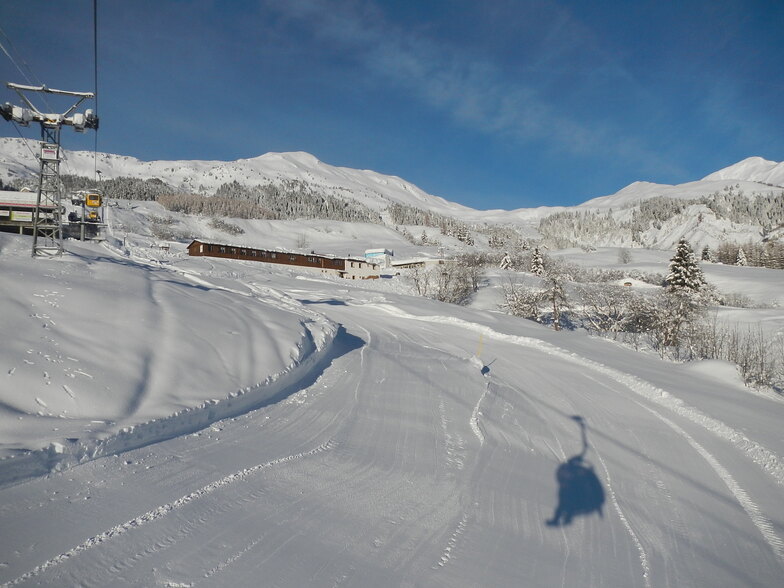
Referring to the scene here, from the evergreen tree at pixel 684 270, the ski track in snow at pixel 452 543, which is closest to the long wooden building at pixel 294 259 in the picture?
the evergreen tree at pixel 684 270

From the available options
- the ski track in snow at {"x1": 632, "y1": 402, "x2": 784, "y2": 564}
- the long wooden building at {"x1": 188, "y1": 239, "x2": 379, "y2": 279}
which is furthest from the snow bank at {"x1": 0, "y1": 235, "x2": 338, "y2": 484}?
the long wooden building at {"x1": 188, "y1": 239, "x2": 379, "y2": 279}

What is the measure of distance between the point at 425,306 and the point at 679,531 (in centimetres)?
2155

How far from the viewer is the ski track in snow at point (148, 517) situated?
2626 mm

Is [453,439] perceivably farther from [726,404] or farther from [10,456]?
[726,404]

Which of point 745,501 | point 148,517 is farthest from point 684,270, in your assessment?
point 148,517

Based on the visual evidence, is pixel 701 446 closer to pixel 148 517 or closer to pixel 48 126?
pixel 148 517

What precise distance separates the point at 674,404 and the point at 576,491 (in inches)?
250

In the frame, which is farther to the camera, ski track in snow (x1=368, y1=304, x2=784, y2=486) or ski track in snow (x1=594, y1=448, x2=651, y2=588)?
ski track in snow (x1=368, y1=304, x2=784, y2=486)

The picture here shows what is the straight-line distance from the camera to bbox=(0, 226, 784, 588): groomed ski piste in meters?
3.15

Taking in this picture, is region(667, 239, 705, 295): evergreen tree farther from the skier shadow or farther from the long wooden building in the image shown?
the long wooden building

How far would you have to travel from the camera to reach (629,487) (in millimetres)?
5578

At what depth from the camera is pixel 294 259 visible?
61.5m

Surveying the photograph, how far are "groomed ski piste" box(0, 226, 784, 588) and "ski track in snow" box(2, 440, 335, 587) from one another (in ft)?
0.06

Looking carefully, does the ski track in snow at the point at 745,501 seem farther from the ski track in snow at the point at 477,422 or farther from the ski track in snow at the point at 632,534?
the ski track in snow at the point at 477,422
